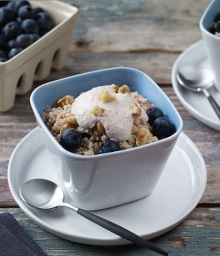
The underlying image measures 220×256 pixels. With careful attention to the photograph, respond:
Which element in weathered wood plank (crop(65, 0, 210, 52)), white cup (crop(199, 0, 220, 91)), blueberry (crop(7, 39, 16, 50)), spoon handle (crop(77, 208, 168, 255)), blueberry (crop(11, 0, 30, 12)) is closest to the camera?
spoon handle (crop(77, 208, 168, 255))

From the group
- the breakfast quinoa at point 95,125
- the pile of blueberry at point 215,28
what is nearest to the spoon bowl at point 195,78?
the pile of blueberry at point 215,28

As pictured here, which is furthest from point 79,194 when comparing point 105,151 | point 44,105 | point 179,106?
point 179,106

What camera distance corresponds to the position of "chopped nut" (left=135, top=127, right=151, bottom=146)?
103 cm

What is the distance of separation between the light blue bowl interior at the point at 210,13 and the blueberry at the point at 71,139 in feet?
1.95

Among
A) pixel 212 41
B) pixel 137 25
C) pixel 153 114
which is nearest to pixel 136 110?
pixel 153 114

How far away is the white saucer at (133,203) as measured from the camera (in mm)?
1024

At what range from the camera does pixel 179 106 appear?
1.45 m

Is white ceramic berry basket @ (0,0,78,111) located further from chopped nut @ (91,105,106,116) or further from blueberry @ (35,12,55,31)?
chopped nut @ (91,105,106,116)

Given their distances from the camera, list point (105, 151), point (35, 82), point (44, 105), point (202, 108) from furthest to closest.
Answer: point (35, 82), point (202, 108), point (44, 105), point (105, 151)

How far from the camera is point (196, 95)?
57.6 inches

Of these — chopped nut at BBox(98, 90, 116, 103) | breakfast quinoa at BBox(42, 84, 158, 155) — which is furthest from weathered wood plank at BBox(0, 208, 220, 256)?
chopped nut at BBox(98, 90, 116, 103)

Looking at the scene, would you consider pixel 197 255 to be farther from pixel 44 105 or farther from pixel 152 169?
pixel 44 105

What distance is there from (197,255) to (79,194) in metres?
0.25

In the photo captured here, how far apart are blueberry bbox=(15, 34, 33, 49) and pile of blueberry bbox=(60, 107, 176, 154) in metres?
0.48
